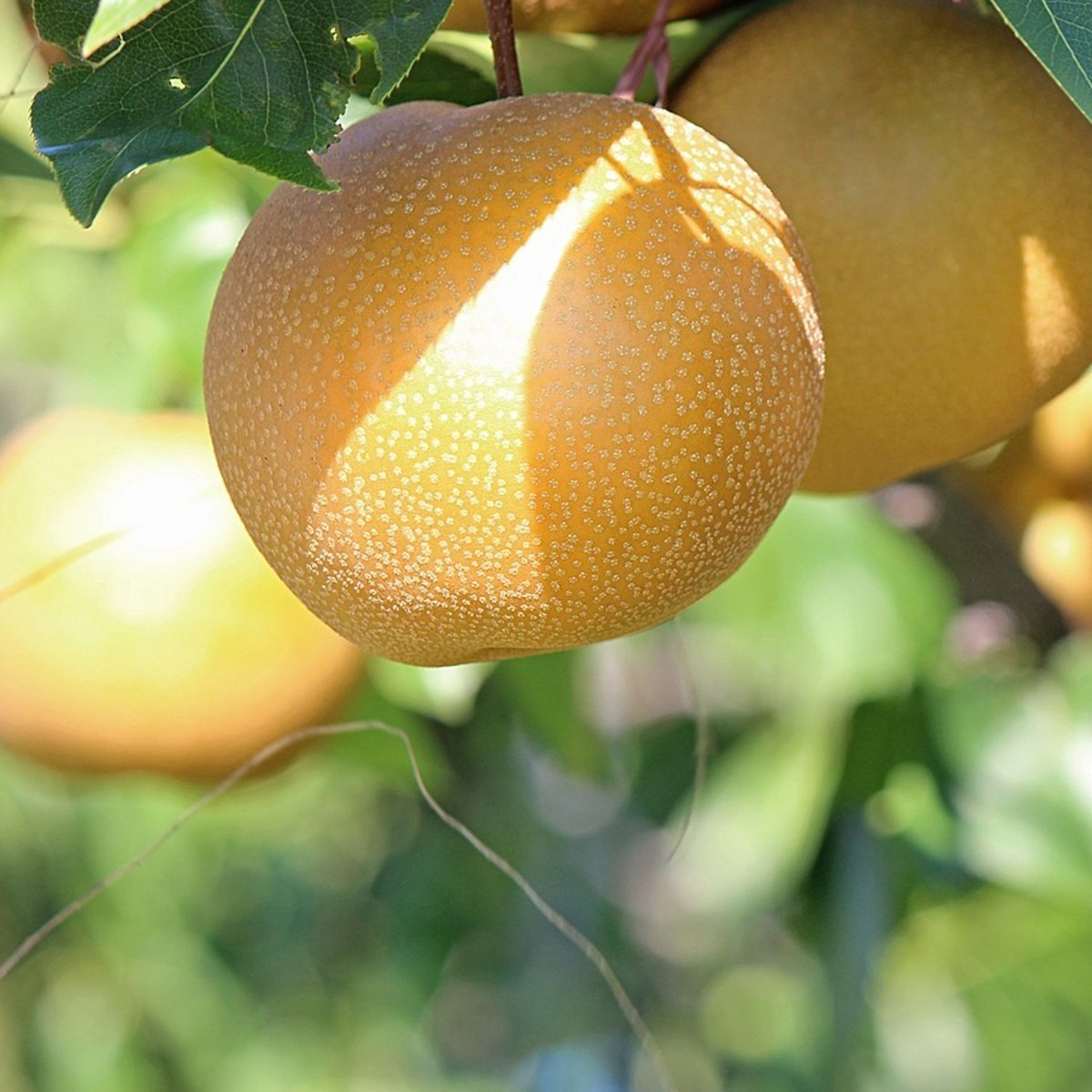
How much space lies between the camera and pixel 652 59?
52 centimetres

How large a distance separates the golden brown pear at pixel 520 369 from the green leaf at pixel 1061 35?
8cm

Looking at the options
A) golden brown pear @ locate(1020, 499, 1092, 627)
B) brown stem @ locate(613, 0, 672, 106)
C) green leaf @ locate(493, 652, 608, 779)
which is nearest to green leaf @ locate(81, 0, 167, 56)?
brown stem @ locate(613, 0, 672, 106)

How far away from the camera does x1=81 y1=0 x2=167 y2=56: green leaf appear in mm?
310

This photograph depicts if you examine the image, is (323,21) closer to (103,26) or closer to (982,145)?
(103,26)

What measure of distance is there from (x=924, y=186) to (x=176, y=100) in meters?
0.27

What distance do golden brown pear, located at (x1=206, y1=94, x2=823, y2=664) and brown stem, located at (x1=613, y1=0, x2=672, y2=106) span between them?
0.22 ft

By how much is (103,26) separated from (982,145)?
0.33 meters

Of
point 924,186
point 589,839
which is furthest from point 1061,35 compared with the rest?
point 589,839

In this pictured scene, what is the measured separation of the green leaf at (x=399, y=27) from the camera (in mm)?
375

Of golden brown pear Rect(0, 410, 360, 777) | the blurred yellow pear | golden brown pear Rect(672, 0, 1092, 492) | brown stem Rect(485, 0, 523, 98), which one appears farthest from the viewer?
the blurred yellow pear

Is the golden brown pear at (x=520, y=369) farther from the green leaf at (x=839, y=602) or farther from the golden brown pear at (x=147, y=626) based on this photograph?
the green leaf at (x=839, y=602)

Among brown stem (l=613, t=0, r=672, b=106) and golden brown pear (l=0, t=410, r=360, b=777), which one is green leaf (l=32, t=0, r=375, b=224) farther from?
golden brown pear (l=0, t=410, r=360, b=777)

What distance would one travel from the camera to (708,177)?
41 centimetres

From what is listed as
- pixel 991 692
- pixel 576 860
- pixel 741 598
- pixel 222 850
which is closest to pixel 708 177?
pixel 741 598
